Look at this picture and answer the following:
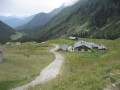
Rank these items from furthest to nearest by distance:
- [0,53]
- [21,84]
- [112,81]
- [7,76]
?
[0,53], [7,76], [21,84], [112,81]

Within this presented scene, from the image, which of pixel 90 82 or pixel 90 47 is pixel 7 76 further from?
pixel 90 47

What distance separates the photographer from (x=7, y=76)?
5197 centimetres

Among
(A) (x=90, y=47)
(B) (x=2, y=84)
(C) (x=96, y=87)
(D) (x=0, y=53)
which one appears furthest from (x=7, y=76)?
(A) (x=90, y=47)

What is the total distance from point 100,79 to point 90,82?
263 centimetres

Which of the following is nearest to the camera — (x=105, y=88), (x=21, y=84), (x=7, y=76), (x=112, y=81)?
(x=105, y=88)

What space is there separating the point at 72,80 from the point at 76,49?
118108 millimetres

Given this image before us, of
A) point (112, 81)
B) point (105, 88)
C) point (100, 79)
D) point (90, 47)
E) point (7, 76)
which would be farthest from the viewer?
point (90, 47)

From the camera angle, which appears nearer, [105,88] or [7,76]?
[105,88]

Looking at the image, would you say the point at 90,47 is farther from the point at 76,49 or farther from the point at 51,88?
the point at 51,88

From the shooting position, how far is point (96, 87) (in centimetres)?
3572

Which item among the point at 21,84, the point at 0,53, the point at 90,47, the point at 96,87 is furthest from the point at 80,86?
the point at 90,47

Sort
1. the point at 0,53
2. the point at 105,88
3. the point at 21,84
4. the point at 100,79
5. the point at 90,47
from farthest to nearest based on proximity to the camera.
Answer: the point at 90,47, the point at 0,53, the point at 21,84, the point at 100,79, the point at 105,88

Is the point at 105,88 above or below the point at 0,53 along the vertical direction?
below

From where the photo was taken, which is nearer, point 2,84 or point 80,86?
point 80,86
